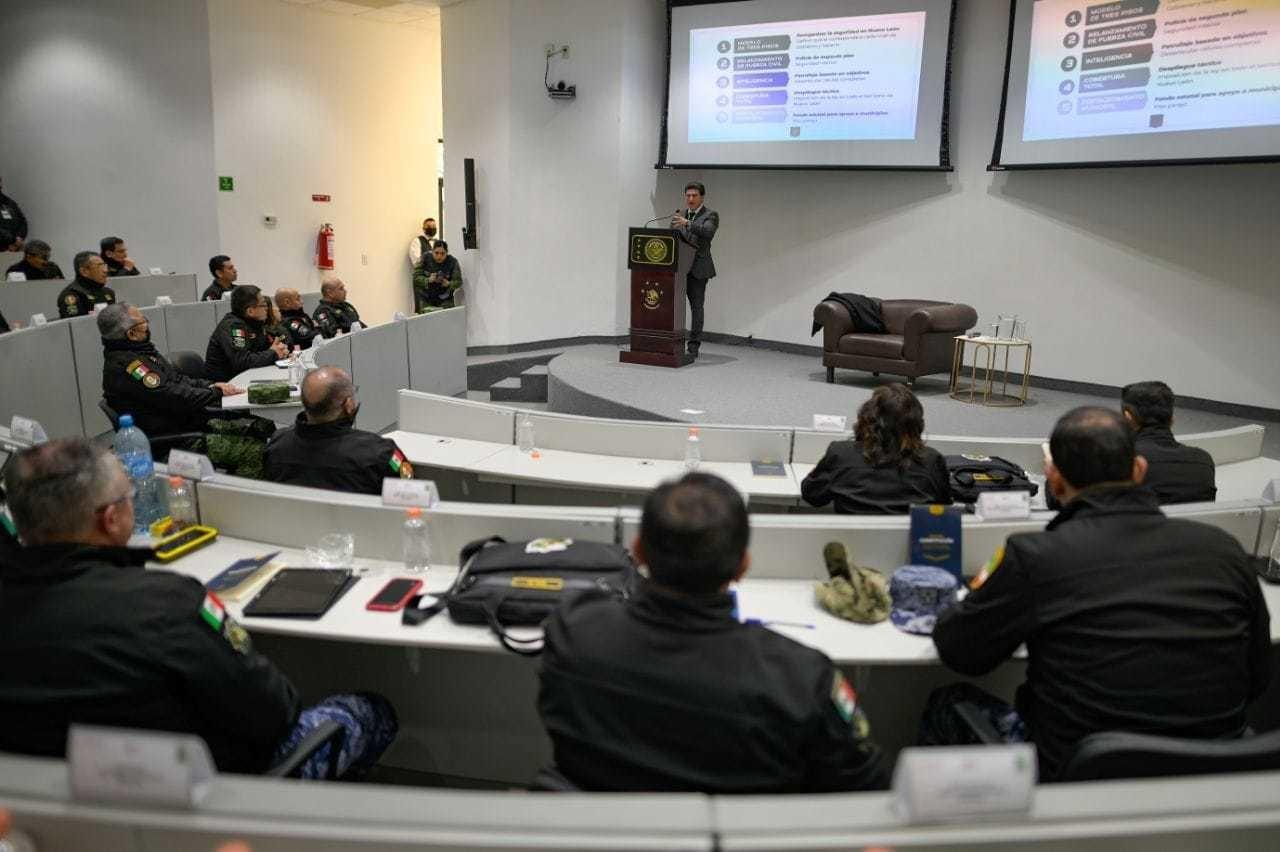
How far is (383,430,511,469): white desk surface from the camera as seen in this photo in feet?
12.2

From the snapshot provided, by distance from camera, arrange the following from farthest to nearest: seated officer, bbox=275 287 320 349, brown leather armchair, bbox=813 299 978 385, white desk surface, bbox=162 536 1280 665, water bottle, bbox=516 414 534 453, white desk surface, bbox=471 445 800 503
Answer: brown leather armchair, bbox=813 299 978 385 → seated officer, bbox=275 287 320 349 → water bottle, bbox=516 414 534 453 → white desk surface, bbox=471 445 800 503 → white desk surface, bbox=162 536 1280 665

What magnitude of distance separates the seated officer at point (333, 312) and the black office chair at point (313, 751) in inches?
198

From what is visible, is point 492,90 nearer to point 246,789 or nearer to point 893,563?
point 893,563

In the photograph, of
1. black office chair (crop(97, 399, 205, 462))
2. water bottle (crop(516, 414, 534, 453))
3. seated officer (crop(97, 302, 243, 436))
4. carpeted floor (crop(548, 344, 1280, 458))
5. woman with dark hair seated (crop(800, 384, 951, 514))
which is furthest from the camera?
carpeted floor (crop(548, 344, 1280, 458))

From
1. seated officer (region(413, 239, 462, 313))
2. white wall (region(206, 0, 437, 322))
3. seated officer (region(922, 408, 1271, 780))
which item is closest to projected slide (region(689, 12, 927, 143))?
seated officer (region(413, 239, 462, 313))

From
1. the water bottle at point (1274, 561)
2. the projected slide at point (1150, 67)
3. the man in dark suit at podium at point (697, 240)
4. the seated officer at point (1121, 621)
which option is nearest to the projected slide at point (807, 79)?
the projected slide at point (1150, 67)

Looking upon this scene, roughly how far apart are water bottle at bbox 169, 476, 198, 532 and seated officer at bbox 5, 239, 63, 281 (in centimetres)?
635

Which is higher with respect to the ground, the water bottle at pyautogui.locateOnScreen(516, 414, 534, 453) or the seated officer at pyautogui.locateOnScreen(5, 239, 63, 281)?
the seated officer at pyautogui.locateOnScreen(5, 239, 63, 281)

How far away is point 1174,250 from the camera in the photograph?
6348 millimetres

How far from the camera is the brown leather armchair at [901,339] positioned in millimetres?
6398

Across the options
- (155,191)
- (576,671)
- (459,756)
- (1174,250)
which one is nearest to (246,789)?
(576,671)

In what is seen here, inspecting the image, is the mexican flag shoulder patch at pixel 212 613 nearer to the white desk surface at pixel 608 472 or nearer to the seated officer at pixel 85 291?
the white desk surface at pixel 608 472

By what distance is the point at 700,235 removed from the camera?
23.5 feet

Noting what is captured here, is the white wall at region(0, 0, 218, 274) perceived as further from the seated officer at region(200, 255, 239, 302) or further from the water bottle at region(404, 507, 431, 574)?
the water bottle at region(404, 507, 431, 574)
